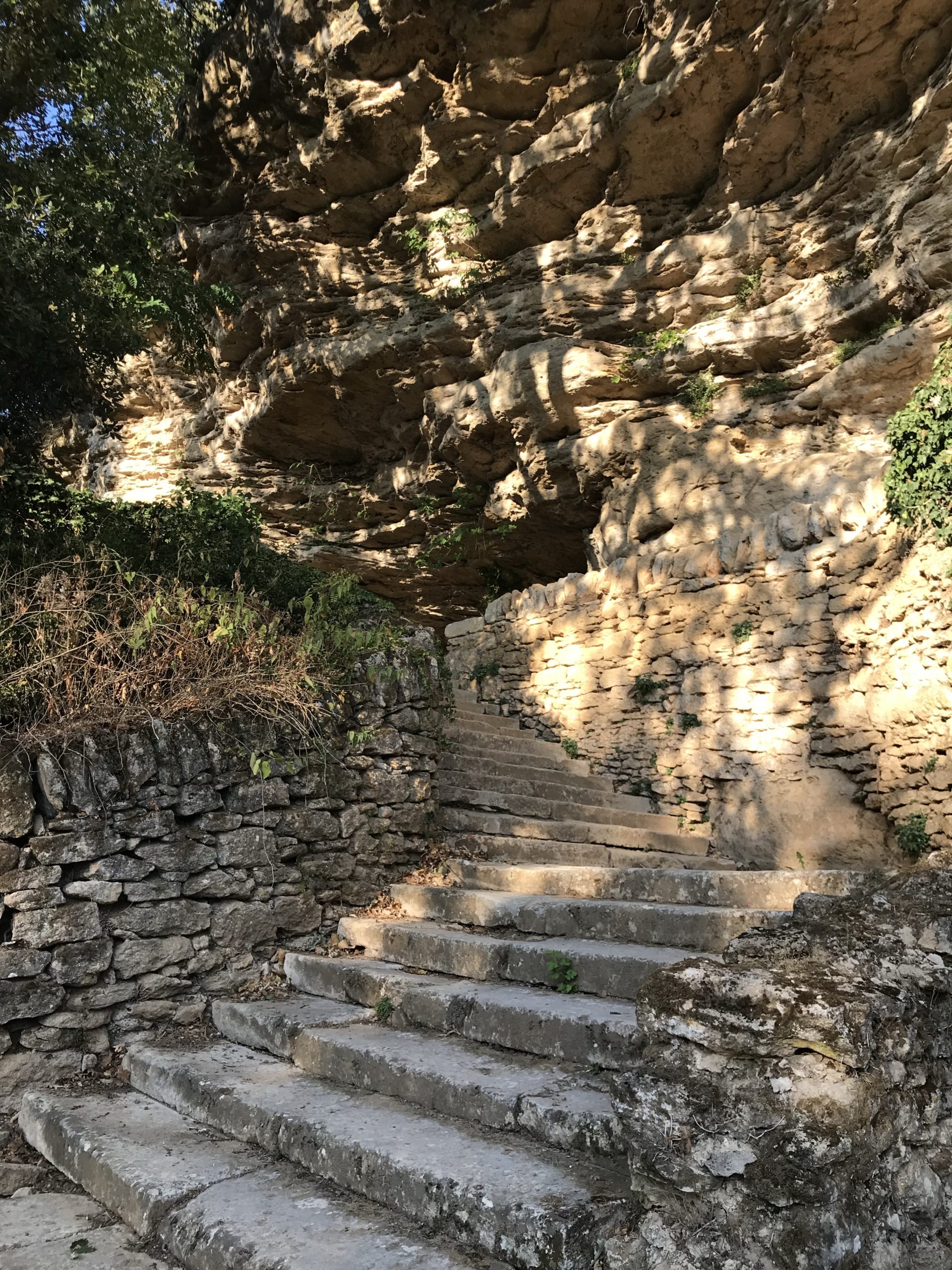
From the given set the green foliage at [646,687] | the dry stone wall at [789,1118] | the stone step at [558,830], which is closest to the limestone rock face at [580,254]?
the green foliage at [646,687]

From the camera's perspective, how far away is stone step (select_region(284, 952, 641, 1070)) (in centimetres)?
253

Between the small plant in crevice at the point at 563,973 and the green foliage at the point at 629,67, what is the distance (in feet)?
31.3

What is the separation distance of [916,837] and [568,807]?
7.91 feet

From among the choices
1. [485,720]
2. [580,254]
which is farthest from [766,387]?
[485,720]

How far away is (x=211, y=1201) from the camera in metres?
2.19

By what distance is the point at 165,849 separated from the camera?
347cm

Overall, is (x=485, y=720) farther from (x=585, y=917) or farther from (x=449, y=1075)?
(x=449, y=1075)

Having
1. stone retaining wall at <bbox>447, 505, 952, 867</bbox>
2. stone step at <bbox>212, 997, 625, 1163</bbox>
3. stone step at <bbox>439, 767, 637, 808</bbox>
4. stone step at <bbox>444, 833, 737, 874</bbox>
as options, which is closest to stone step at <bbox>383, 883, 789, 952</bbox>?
stone step at <bbox>444, 833, 737, 874</bbox>

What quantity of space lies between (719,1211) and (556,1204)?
50 cm

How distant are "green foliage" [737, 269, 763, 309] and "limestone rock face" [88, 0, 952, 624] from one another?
25mm

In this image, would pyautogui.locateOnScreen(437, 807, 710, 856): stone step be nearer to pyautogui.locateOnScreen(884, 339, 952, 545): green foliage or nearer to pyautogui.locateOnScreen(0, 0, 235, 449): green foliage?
pyautogui.locateOnScreen(884, 339, 952, 545): green foliage

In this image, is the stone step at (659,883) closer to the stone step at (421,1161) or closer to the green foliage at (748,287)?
the stone step at (421,1161)

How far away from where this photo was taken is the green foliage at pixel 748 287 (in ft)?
29.4

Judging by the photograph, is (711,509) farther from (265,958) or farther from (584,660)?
(265,958)
